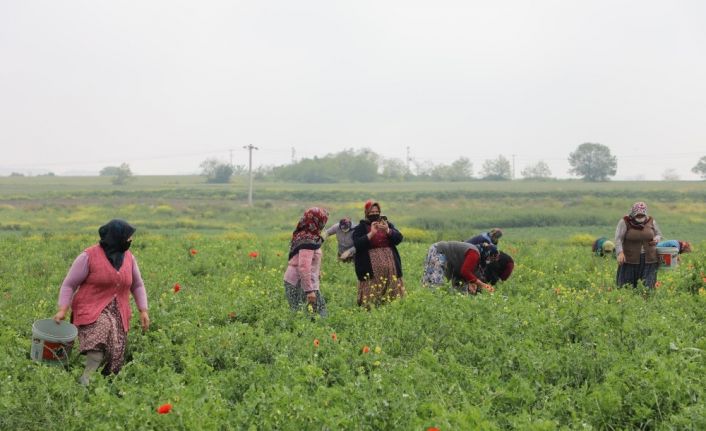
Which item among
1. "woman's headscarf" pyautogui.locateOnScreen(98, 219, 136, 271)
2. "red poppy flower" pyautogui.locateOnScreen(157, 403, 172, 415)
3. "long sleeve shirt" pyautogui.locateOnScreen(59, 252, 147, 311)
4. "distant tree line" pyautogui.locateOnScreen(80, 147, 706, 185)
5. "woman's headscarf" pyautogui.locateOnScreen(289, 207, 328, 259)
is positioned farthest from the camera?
"distant tree line" pyautogui.locateOnScreen(80, 147, 706, 185)

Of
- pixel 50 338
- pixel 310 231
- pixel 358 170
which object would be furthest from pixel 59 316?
pixel 358 170

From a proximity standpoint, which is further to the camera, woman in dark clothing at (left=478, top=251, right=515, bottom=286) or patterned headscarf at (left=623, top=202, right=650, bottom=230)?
patterned headscarf at (left=623, top=202, right=650, bottom=230)

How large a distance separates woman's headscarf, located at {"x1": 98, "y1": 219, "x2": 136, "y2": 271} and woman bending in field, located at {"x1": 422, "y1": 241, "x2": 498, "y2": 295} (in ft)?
13.2

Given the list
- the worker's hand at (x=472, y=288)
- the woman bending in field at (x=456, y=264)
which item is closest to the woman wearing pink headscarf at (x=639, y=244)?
the woman bending in field at (x=456, y=264)

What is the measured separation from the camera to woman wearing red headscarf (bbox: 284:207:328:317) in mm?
8531

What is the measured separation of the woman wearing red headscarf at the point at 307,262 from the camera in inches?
336

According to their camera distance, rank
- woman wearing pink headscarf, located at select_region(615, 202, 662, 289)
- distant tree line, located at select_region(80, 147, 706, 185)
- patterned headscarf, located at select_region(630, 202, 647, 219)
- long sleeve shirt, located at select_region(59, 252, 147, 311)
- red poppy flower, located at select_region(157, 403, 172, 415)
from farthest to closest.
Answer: distant tree line, located at select_region(80, 147, 706, 185), woman wearing pink headscarf, located at select_region(615, 202, 662, 289), patterned headscarf, located at select_region(630, 202, 647, 219), long sleeve shirt, located at select_region(59, 252, 147, 311), red poppy flower, located at select_region(157, 403, 172, 415)

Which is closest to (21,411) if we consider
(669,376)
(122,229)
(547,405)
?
(122,229)

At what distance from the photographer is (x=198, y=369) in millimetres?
6301

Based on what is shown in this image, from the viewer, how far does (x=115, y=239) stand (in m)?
6.42

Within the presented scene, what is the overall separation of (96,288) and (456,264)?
4.48 metres

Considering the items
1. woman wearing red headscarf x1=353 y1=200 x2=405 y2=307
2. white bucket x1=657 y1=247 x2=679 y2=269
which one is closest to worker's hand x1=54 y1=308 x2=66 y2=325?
woman wearing red headscarf x1=353 y1=200 x2=405 y2=307

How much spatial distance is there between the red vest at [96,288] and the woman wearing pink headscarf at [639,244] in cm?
709

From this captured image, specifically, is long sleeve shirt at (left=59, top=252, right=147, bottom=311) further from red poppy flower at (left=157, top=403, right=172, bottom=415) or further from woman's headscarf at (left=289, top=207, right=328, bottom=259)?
woman's headscarf at (left=289, top=207, right=328, bottom=259)
